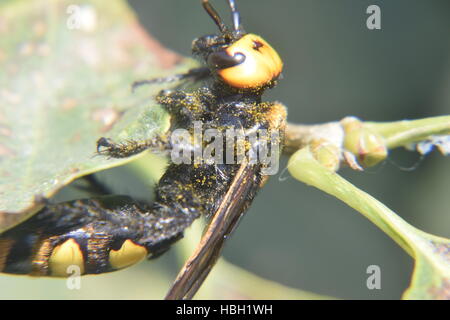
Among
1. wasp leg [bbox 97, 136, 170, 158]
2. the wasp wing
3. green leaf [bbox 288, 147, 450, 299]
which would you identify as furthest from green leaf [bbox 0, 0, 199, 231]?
green leaf [bbox 288, 147, 450, 299]

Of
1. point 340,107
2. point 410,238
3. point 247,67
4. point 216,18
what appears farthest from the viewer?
point 340,107

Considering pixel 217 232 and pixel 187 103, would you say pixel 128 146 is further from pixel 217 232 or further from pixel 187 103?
pixel 217 232

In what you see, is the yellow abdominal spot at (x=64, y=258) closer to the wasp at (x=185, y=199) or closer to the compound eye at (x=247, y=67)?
the wasp at (x=185, y=199)

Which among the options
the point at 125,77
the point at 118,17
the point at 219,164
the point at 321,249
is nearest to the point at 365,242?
the point at 321,249

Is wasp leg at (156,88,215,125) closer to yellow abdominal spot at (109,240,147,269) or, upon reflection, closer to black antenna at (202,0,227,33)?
black antenna at (202,0,227,33)

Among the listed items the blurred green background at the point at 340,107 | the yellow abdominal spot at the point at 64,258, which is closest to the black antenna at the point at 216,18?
the blurred green background at the point at 340,107

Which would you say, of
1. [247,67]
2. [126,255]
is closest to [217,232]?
[126,255]

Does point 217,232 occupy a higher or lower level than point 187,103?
lower
